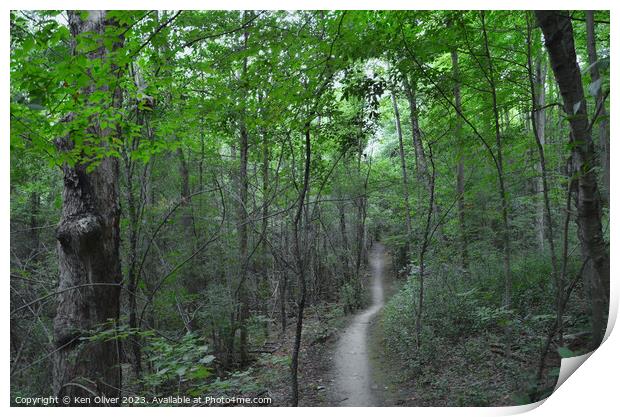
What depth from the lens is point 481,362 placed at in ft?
11.0

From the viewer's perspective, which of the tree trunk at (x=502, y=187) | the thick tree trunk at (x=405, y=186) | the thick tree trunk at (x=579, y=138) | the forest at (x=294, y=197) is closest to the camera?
the thick tree trunk at (x=579, y=138)

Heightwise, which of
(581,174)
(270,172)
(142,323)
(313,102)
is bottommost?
(142,323)

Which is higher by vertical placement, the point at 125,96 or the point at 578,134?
the point at 125,96

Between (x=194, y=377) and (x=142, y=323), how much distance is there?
0.69 metres

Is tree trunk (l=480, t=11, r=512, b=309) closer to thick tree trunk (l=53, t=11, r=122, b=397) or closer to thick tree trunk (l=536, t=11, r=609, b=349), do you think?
thick tree trunk (l=536, t=11, r=609, b=349)

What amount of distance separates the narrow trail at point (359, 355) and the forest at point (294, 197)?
3 centimetres

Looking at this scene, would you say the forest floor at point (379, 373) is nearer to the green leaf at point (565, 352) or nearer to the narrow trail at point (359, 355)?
the narrow trail at point (359, 355)

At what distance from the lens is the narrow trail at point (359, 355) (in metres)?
2.92

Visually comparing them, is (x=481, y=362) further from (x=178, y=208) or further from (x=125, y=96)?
(x=125, y=96)

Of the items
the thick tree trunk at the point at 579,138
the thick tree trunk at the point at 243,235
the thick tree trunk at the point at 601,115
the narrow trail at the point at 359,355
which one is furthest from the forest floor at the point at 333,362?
the thick tree trunk at the point at 601,115

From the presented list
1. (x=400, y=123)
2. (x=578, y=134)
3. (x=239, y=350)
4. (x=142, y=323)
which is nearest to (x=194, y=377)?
(x=142, y=323)

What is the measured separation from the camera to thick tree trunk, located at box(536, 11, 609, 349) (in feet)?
8.25

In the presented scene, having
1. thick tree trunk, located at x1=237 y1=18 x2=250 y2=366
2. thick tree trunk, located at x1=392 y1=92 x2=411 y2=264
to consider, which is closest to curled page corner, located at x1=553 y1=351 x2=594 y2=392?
thick tree trunk, located at x1=392 y1=92 x2=411 y2=264

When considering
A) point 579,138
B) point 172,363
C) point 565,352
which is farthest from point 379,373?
point 579,138
